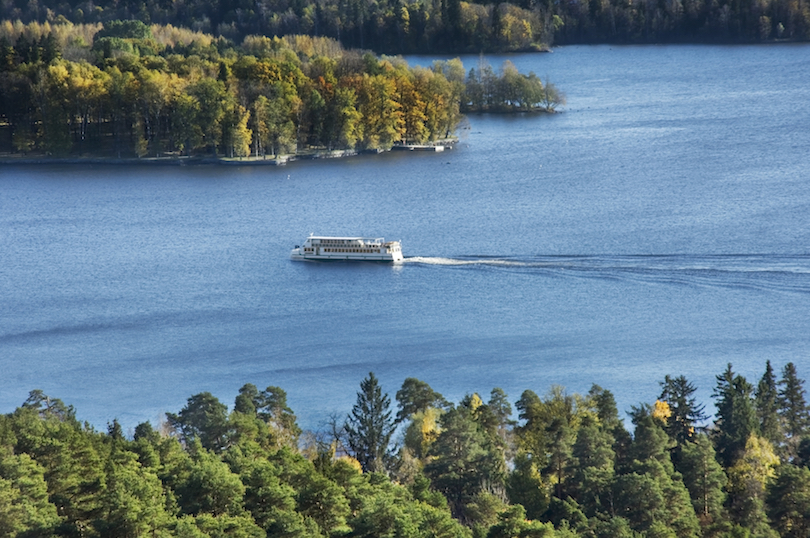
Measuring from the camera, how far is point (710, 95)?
77.1 meters

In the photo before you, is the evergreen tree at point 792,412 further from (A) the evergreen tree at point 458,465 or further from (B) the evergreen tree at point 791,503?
(A) the evergreen tree at point 458,465

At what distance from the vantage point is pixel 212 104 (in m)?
62.2

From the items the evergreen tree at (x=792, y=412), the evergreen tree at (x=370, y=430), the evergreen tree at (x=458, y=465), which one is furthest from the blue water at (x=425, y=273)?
the evergreen tree at (x=458, y=465)

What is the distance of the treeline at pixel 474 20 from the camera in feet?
329

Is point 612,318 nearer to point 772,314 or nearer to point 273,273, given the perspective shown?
point 772,314

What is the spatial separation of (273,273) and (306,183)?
15.4m

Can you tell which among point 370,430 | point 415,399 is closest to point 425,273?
point 415,399

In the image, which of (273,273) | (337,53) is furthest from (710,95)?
(273,273)

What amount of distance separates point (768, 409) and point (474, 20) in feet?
265

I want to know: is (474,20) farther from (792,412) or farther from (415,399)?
(792,412)

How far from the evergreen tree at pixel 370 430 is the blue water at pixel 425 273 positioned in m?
3.04

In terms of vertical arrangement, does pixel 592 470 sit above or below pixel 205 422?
below

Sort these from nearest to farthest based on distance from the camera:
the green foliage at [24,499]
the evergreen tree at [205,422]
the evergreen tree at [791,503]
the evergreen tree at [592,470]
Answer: the green foliage at [24,499]
the evergreen tree at [791,503]
the evergreen tree at [592,470]
the evergreen tree at [205,422]

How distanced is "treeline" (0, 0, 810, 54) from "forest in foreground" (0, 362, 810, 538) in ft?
254
